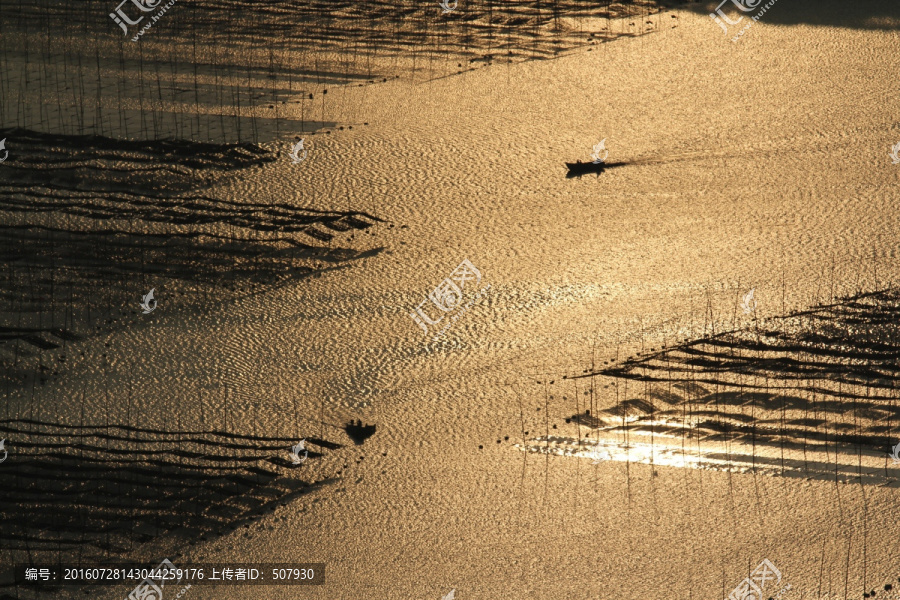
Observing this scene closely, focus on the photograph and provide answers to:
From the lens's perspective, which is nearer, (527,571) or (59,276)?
(527,571)

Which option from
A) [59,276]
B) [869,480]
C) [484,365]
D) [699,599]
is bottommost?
[699,599]

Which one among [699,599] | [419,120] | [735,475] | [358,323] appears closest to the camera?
[699,599]

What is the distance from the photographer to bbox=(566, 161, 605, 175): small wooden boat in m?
4.25

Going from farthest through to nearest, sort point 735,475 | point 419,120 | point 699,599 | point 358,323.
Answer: point 419,120, point 358,323, point 735,475, point 699,599

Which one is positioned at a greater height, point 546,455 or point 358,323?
point 358,323

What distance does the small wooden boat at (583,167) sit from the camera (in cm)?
425

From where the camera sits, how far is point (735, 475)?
3.61 m

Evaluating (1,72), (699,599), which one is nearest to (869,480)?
(699,599)

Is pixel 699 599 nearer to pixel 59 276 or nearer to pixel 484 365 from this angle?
pixel 484 365

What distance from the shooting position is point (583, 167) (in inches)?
167

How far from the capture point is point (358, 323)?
3.90 m

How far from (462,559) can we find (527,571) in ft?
0.63

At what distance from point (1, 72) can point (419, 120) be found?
1.69 metres

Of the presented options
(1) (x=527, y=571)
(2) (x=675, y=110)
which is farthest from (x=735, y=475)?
(2) (x=675, y=110)
